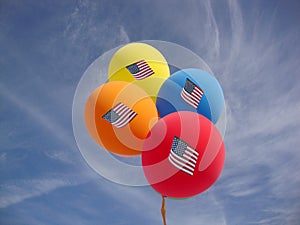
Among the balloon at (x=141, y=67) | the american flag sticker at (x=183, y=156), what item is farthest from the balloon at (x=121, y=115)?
the american flag sticker at (x=183, y=156)

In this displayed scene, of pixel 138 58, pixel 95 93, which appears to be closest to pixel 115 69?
pixel 138 58

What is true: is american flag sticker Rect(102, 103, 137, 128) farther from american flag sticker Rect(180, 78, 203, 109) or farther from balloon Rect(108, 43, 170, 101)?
american flag sticker Rect(180, 78, 203, 109)

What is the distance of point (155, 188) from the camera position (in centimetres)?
310

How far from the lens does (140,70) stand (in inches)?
145

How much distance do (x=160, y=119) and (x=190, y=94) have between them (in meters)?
0.63

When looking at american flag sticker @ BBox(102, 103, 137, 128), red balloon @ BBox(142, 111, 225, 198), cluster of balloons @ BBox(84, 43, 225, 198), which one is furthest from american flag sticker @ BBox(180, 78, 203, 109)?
american flag sticker @ BBox(102, 103, 137, 128)

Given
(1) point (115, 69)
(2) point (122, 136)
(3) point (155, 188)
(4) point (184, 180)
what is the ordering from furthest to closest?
(1) point (115, 69) < (2) point (122, 136) < (3) point (155, 188) < (4) point (184, 180)

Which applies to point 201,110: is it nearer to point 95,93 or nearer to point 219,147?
point 219,147

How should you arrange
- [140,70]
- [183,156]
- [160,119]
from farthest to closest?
[140,70] < [160,119] < [183,156]

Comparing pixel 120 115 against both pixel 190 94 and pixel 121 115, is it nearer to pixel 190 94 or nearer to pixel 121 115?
pixel 121 115

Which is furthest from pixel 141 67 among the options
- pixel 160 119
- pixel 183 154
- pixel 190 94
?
pixel 183 154

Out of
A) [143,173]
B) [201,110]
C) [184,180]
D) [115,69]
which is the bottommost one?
[184,180]

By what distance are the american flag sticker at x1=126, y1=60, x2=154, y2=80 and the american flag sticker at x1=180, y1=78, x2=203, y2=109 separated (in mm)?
573

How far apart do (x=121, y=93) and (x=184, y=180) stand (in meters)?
1.34
